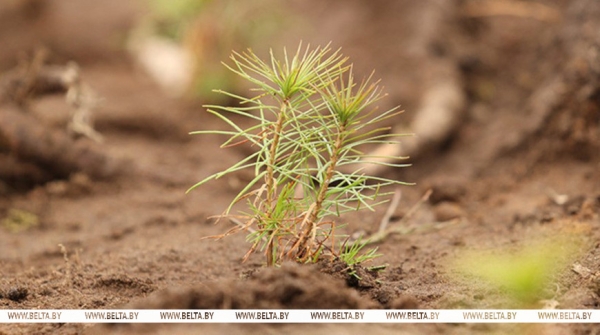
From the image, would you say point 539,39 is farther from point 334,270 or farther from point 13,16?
point 13,16

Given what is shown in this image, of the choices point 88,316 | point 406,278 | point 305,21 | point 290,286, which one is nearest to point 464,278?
point 406,278

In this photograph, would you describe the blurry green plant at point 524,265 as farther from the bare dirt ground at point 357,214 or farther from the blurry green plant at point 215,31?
the blurry green plant at point 215,31

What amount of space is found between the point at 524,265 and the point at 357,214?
92cm

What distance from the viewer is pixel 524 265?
5.52 ft

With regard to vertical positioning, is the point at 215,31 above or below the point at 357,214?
above

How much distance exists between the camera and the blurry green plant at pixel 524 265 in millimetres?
1613

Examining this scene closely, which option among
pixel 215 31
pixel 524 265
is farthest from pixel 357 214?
pixel 215 31

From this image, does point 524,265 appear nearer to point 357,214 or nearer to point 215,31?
point 357,214

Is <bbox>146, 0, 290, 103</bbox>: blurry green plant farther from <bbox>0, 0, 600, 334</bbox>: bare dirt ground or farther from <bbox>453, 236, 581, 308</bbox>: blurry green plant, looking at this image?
<bbox>453, 236, 581, 308</bbox>: blurry green plant

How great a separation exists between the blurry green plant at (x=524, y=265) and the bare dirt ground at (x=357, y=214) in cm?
3

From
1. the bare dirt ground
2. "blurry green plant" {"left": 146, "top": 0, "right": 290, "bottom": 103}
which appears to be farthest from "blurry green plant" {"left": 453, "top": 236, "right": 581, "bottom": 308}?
"blurry green plant" {"left": 146, "top": 0, "right": 290, "bottom": 103}

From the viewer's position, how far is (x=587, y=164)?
2721 millimetres

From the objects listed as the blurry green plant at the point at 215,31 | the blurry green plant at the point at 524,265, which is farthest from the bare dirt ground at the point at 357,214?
the blurry green plant at the point at 215,31

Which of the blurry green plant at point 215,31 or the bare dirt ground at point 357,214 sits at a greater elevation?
the blurry green plant at point 215,31
